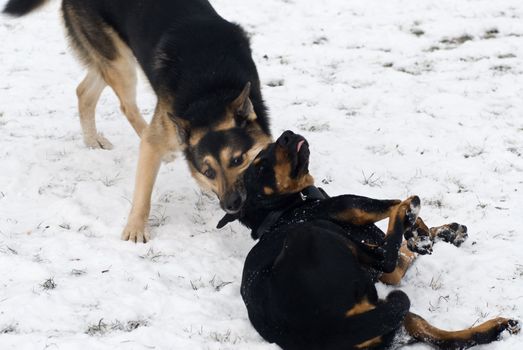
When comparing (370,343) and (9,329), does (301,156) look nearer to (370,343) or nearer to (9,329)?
(370,343)

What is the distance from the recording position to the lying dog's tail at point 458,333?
10.8 feet

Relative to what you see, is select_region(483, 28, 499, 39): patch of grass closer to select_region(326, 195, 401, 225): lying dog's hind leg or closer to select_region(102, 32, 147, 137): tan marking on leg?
select_region(102, 32, 147, 137): tan marking on leg

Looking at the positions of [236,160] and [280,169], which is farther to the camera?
[236,160]

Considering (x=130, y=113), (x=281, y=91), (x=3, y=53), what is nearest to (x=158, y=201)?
(x=130, y=113)

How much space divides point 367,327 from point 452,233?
1.58m

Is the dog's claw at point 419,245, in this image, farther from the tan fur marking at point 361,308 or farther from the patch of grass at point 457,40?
the patch of grass at point 457,40

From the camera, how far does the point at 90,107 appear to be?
253 inches

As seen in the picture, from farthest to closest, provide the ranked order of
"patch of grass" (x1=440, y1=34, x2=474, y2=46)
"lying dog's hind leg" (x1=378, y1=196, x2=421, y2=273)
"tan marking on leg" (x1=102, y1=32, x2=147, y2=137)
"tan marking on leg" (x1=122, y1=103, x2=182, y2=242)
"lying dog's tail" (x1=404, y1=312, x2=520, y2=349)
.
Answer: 1. "patch of grass" (x1=440, y1=34, x2=474, y2=46)
2. "tan marking on leg" (x1=102, y1=32, x2=147, y2=137)
3. "tan marking on leg" (x1=122, y1=103, x2=182, y2=242)
4. "lying dog's hind leg" (x1=378, y1=196, x2=421, y2=273)
5. "lying dog's tail" (x1=404, y1=312, x2=520, y2=349)

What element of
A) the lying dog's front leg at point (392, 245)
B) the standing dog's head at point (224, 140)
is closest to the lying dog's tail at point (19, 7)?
the standing dog's head at point (224, 140)

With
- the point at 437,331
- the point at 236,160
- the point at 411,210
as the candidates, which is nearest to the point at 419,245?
the point at 411,210

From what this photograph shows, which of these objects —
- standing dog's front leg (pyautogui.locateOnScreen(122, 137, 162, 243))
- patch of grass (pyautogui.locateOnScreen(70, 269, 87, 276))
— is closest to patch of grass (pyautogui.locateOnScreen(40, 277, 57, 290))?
patch of grass (pyautogui.locateOnScreen(70, 269, 87, 276))

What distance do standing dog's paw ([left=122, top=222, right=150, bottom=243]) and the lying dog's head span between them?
1141mm

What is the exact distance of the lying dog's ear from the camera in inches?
176

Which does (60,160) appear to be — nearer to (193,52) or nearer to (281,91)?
(193,52)
